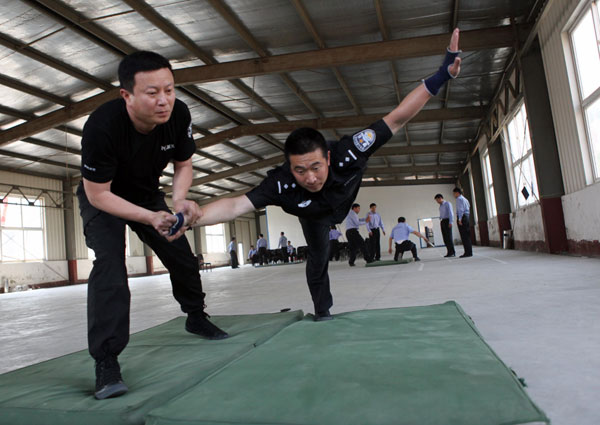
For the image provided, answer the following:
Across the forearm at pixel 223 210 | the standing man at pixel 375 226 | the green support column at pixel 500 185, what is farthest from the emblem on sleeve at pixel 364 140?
the green support column at pixel 500 185

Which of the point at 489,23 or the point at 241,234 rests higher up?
the point at 489,23

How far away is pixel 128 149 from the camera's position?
2.04 meters

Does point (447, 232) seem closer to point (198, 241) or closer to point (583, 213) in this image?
point (583, 213)

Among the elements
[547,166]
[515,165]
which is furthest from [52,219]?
[547,166]

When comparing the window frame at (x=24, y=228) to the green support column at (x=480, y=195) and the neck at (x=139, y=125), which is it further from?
the green support column at (x=480, y=195)

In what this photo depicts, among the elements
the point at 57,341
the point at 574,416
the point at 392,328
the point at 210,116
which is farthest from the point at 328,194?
the point at 210,116

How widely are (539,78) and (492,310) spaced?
25.7 feet

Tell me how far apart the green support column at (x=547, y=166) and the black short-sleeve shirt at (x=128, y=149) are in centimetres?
841

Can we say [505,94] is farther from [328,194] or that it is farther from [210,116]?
[328,194]

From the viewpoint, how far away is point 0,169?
1708 centimetres

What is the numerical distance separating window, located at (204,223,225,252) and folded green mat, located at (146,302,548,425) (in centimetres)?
2990

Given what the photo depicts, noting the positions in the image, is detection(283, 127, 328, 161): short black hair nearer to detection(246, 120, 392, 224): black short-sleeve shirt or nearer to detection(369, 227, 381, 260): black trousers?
detection(246, 120, 392, 224): black short-sleeve shirt

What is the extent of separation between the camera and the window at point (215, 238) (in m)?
31.4

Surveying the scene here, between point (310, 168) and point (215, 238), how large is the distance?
1215 inches
